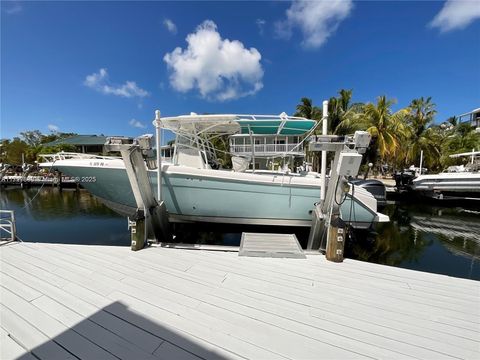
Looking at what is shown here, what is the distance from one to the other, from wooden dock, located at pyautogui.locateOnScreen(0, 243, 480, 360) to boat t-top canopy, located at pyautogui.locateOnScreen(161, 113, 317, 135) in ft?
12.7

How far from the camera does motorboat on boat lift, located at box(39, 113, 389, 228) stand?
250 inches

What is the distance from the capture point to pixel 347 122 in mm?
18328

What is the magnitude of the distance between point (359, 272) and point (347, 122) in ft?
57.4

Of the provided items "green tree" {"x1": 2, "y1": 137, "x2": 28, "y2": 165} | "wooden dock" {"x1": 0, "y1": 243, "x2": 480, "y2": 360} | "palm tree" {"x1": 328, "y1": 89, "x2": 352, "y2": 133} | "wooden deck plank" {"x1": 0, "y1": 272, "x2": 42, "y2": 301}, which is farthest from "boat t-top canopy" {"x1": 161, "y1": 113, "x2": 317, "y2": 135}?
"green tree" {"x1": 2, "y1": 137, "x2": 28, "y2": 165}

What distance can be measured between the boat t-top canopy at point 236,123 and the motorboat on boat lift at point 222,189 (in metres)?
0.03

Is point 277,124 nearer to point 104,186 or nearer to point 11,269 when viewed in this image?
point 104,186

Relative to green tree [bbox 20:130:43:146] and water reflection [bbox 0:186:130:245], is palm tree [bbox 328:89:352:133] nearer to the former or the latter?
water reflection [bbox 0:186:130:245]

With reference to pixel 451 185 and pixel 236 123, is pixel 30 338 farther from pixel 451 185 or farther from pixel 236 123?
pixel 451 185

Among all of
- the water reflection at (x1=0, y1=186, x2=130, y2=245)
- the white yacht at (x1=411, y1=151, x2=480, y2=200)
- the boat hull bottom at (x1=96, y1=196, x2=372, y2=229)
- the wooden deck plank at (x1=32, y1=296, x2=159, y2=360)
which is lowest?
the water reflection at (x1=0, y1=186, x2=130, y2=245)

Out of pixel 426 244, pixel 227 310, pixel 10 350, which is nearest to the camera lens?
pixel 10 350

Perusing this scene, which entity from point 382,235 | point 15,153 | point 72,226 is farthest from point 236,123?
point 15,153

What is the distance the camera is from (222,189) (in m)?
6.44

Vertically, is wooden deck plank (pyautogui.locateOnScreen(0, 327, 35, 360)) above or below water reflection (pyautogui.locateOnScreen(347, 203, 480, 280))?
above

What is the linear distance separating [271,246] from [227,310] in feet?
6.94
